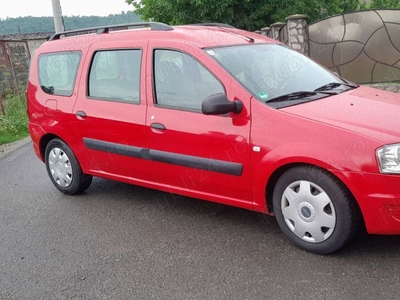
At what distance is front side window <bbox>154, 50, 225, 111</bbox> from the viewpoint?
3689 mm

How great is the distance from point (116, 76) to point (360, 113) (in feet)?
7.68

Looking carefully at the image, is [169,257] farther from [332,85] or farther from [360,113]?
[332,85]

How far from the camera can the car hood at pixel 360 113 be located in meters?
2.95

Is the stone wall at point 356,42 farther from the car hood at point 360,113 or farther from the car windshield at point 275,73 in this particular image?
the car hood at point 360,113

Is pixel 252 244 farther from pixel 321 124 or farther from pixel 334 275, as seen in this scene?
pixel 321 124

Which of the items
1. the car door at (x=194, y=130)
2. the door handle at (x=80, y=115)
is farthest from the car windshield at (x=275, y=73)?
the door handle at (x=80, y=115)

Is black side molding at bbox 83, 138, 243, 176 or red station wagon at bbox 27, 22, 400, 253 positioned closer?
red station wagon at bbox 27, 22, 400, 253

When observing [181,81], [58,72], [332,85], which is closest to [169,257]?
[181,81]

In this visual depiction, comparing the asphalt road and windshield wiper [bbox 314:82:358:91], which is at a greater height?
windshield wiper [bbox 314:82:358:91]

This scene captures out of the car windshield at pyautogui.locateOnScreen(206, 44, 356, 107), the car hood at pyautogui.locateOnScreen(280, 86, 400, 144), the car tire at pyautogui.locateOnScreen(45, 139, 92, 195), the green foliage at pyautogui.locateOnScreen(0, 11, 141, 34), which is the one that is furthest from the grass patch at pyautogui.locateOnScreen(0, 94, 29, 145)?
the green foliage at pyautogui.locateOnScreen(0, 11, 141, 34)

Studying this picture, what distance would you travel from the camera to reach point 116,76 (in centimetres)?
433

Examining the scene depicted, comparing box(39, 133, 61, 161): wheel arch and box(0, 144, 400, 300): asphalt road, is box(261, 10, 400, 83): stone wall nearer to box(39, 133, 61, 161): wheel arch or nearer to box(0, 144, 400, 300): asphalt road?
box(39, 133, 61, 161): wheel arch

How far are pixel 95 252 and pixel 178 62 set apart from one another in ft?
5.89

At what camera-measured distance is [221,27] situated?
4648mm
